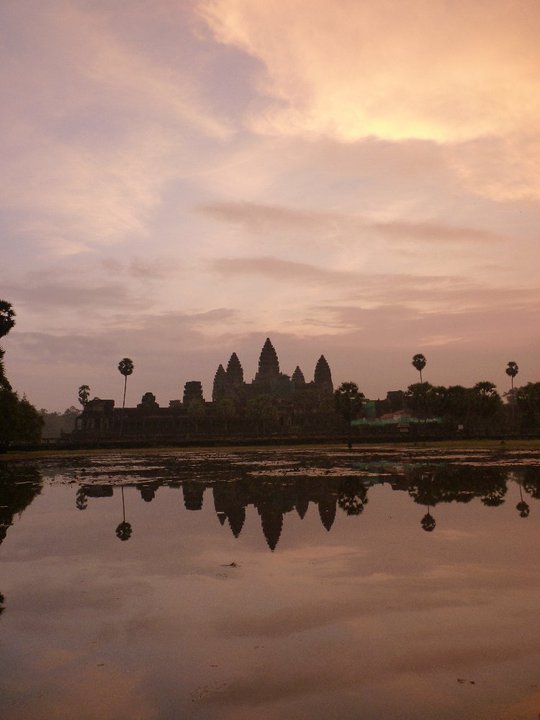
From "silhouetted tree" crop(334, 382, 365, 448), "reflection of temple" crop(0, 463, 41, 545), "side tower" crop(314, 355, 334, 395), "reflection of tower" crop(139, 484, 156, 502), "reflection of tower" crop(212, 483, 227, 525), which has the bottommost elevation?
"reflection of temple" crop(0, 463, 41, 545)

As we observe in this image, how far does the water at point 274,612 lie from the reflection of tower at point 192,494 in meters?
1.05

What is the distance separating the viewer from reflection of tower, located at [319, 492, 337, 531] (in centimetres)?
1773

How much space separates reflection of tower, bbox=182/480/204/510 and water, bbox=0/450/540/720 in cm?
105

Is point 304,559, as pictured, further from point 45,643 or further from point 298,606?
point 45,643

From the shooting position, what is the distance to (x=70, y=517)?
20000 millimetres

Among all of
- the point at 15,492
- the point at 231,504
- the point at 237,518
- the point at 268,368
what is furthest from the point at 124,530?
the point at 268,368

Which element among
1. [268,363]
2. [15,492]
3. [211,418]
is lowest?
[15,492]

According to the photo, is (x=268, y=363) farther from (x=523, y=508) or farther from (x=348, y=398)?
(x=523, y=508)

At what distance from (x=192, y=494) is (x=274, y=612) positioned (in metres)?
16.0

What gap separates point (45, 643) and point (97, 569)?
4307 mm

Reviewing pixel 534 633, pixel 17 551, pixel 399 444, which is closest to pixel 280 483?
pixel 17 551

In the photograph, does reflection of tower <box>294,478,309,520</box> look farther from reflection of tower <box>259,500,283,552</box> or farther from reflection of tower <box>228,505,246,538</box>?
reflection of tower <box>228,505,246,538</box>

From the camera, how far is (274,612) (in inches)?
381

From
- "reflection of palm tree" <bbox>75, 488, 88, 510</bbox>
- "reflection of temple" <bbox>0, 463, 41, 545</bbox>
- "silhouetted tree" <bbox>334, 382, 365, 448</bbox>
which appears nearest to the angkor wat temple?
"silhouetted tree" <bbox>334, 382, 365, 448</bbox>
